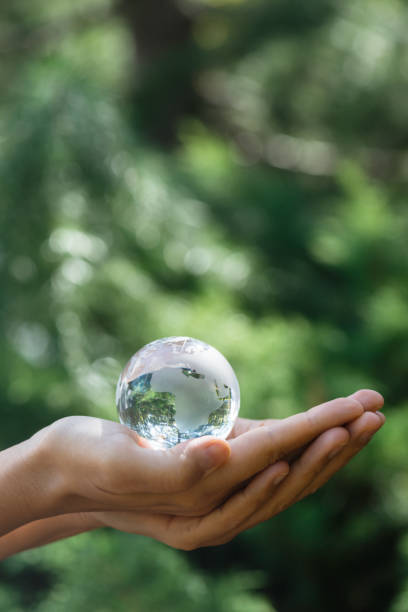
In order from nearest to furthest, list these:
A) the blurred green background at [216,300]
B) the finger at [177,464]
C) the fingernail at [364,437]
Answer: the finger at [177,464] < the fingernail at [364,437] < the blurred green background at [216,300]

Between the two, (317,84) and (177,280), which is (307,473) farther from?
(317,84)

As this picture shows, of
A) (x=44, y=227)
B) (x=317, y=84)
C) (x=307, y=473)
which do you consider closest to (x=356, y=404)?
(x=307, y=473)

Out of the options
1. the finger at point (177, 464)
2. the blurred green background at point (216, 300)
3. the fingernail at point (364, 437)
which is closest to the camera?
the finger at point (177, 464)

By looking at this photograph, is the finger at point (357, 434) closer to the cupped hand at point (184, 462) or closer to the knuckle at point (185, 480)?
the cupped hand at point (184, 462)

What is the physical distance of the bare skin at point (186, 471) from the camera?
0.82m

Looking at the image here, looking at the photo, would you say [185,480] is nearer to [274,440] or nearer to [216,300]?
[274,440]

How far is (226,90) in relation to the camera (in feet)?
16.0

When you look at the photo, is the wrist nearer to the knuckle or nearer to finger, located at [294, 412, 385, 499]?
the knuckle

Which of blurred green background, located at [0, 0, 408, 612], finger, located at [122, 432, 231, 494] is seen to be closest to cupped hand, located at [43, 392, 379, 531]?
finger, located at [122, 432, 231, 494]

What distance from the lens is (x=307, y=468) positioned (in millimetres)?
892

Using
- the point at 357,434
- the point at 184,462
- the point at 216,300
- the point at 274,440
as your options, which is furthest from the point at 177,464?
the point at 216,300

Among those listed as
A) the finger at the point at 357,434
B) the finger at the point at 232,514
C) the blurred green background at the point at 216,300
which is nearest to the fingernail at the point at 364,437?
the finger at the point at 357,434

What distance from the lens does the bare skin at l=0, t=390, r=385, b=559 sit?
32.3 inches

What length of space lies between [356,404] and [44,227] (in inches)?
63.3
